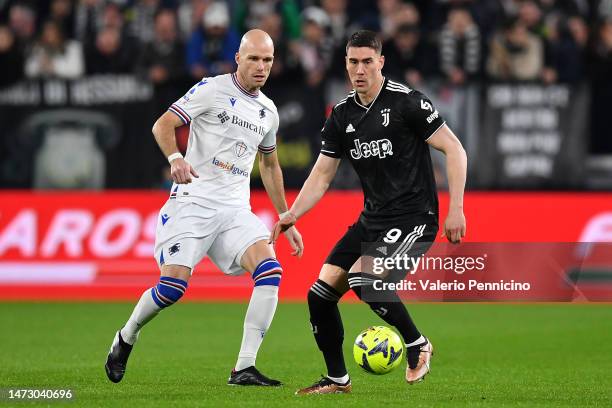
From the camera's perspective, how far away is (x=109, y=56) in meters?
17.6

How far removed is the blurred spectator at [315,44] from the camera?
1733 cm

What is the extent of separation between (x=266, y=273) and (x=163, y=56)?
366 inches

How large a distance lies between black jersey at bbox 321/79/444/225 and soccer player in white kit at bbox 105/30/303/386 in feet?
2.84

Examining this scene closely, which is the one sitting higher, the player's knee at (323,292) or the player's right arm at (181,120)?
the player's right arm at (181,120)

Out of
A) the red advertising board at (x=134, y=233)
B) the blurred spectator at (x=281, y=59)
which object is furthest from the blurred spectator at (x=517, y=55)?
the blurred spectator at (x=281, y=59)

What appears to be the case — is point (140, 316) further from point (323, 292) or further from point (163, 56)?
point (163, 56)

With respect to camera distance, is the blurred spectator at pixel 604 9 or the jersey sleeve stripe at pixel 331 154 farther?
the blurred spectator at pixel 604 9

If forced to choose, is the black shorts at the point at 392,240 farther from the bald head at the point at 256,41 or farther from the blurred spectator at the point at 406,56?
the blurred spectator at the point at 406,56

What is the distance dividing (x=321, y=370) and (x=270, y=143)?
191 cm

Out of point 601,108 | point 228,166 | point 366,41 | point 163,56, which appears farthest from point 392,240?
point 163,56

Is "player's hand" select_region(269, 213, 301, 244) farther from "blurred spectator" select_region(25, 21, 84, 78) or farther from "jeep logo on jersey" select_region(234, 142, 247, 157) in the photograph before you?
"blurred spectator" select_region(25, 21, 84, 78)

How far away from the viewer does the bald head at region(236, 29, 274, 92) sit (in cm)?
888

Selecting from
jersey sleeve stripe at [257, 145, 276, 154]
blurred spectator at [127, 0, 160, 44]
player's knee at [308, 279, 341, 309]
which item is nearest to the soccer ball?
player's knee at [308, 279, 341, 309]

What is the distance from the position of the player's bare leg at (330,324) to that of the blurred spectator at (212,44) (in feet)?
30.4
